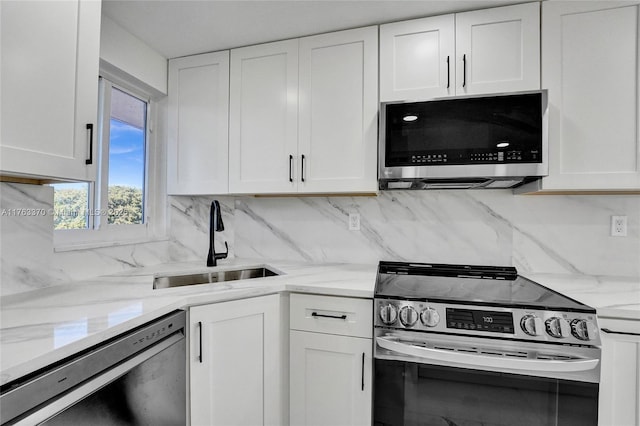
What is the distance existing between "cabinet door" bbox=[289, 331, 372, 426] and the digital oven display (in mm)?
362

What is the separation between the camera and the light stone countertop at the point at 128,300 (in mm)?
812

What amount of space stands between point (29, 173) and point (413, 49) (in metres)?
1.69

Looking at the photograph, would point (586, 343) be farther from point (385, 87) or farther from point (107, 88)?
point (107, 88)

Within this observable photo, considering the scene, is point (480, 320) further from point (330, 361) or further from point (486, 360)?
point (330, 361)

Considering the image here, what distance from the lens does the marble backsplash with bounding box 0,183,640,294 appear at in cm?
140

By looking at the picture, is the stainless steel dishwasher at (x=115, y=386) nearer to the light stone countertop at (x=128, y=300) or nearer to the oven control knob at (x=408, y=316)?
the light stone countertop at (x=128, y=300)

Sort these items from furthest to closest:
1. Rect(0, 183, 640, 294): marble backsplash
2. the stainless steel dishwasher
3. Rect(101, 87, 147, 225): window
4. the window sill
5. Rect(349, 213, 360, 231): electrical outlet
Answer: Rect(349, 213, 360, 231): electrical outlet, Rect(101, 87, 147, 225): window, the window sill, Rect(0, 183, 640, 294): marble backsplash, the stainless steel dishwasher

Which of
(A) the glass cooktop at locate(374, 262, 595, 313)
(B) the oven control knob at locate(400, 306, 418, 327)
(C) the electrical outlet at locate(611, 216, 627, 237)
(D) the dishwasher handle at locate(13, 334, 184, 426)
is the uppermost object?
(C) the electrical outlet at locate(611, 216, 627, 237)

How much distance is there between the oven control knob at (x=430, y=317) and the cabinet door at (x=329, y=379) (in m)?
0.26

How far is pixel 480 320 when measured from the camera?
1261 mm

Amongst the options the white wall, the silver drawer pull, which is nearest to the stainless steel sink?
the silver drawer pull

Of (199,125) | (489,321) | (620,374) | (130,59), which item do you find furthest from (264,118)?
(620,374)

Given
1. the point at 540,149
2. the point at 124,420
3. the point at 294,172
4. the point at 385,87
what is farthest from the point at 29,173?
the point at 540,149

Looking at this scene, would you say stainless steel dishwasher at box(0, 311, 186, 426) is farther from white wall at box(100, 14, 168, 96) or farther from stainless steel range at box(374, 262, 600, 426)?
white wall at box(100, 14, 168, 96)
